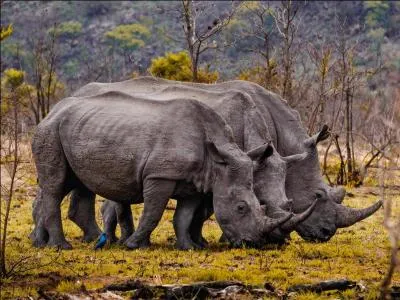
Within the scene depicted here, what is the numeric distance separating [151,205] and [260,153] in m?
1.68

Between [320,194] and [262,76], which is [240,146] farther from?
[262,76]

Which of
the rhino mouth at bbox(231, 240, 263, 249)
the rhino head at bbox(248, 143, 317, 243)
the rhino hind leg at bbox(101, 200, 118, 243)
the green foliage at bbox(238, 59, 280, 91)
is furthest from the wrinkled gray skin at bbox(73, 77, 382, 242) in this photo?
the green foliage at bbox(238, 59, 280, 91)

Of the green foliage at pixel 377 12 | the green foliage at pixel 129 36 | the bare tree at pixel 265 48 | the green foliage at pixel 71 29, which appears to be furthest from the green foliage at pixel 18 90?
the green foliage at pixel 71 29

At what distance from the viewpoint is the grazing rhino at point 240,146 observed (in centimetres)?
1271

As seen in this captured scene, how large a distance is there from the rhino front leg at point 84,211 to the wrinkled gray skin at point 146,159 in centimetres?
79

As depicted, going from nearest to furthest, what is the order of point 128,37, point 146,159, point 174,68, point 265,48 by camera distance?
1. point 146,159
2. point 265,48
3. point 174,68
4. point 128,37

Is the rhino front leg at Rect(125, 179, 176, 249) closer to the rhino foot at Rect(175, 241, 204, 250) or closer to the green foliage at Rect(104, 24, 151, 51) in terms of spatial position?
the rhino foot at Rect(175, 241, 204, 250)

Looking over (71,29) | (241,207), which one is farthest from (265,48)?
(71,29)

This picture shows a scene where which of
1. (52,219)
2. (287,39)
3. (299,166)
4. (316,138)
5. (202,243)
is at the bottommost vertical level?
(202,243)

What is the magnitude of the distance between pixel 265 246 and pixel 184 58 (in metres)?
21.4

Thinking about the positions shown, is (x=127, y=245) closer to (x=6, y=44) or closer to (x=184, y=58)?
(x=184, y=58)

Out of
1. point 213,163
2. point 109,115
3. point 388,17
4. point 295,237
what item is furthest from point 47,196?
point 388,17

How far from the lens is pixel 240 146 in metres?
13.3

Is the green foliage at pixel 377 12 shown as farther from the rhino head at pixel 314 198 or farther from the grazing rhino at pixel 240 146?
the grazing rhino at pixel 240 146
